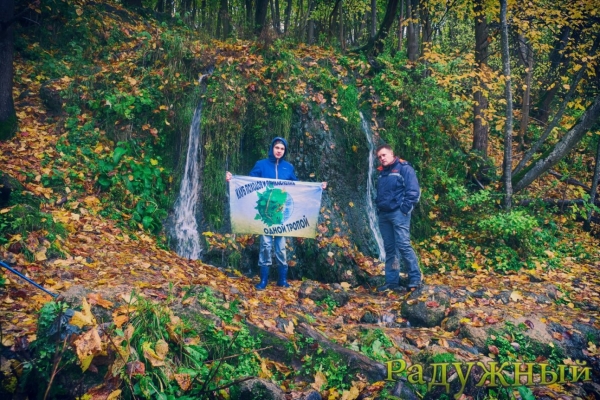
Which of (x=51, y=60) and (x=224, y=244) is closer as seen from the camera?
(x=224, y=244)

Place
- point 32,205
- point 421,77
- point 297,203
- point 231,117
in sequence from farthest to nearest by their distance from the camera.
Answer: point 421,77 < point 231,117 < point 297,203 < point 32,205

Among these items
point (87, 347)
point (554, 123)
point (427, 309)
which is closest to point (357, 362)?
point (427, 309)

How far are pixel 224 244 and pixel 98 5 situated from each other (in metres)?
8.55

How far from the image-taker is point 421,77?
10.7 m

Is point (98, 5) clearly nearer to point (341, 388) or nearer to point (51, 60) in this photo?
point (51, 60)

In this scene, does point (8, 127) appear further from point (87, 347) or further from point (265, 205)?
point (87, 347)

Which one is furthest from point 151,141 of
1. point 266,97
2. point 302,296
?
point 302,296

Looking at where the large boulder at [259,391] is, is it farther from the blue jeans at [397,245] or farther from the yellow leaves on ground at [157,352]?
the blue jeans at [397,245]

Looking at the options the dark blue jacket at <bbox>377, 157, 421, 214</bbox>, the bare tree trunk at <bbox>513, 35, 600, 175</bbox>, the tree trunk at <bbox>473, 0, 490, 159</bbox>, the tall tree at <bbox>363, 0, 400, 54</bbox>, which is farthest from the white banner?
the tall tree at <bbox>363, 0, 400, 54</bbox>

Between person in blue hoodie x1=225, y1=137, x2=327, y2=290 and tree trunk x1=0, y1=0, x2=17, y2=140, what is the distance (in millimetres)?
4350

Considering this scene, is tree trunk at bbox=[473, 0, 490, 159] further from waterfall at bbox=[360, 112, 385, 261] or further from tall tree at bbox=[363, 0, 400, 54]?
waterfall at bbox=[360, 112, 385, 261]

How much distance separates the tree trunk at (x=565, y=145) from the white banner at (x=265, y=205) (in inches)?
231

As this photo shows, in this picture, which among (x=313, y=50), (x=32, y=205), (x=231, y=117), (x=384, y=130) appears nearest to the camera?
(x=32, y=205)

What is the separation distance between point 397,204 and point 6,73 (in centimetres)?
726
